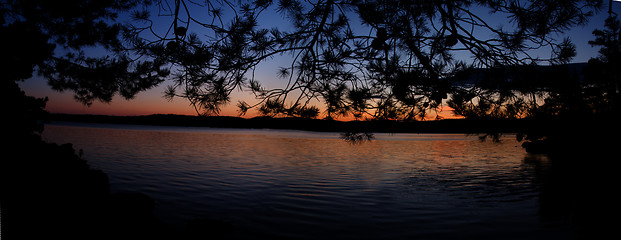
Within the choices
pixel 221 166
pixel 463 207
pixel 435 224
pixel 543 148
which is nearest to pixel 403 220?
pixel 435 224

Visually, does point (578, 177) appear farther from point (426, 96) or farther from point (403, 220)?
point (426, 96)

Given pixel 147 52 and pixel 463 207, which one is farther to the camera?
pixel 463 207

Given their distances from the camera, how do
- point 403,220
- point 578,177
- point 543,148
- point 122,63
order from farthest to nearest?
point 543,148
point 578,177
point 122,63
point 403,220

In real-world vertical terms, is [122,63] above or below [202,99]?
above

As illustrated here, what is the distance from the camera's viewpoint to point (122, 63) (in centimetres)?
522

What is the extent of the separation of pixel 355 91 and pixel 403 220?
1.85 m

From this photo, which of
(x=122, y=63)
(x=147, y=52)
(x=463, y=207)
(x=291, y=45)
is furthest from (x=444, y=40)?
(x=122, y=63)

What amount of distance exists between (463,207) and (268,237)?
2.95m

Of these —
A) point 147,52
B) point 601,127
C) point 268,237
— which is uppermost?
point 147,52

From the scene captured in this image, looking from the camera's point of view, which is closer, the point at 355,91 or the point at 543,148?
the point at 355,91

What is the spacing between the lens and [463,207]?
462cm

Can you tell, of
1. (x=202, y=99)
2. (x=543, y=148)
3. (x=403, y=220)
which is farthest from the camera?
(x=543, y=148)

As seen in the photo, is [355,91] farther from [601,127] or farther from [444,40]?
[601,127]

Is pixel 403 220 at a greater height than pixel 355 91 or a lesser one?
lesser
